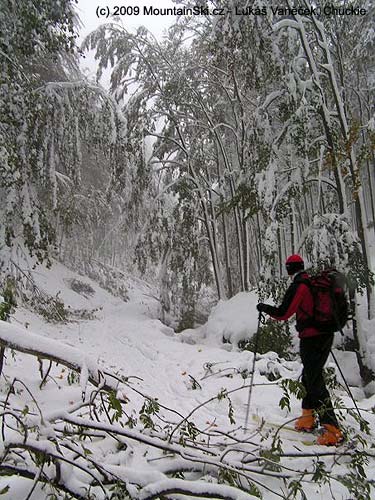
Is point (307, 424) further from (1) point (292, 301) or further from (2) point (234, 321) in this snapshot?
(2) point (234, 321)

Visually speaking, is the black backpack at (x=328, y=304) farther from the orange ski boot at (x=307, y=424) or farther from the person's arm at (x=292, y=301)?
the orange ski boot at (x=307, y=424)

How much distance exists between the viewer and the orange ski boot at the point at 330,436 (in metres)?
3.53

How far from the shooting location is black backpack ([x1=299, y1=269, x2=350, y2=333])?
3.88 m

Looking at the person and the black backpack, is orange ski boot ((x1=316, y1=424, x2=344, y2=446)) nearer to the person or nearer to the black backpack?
the person

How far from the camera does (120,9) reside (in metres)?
10.9

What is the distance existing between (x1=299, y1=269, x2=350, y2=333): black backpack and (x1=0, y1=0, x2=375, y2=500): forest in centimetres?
84

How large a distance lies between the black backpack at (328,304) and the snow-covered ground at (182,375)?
834mm

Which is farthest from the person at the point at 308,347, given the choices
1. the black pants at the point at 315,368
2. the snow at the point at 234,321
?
the snow at the point at 234,321

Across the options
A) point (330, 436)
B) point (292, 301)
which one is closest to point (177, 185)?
point (292, 301)

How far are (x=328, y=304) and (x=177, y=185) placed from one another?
1038 centimetres

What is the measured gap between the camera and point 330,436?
140 inches

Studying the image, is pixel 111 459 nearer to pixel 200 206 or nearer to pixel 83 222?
pixel 200 206

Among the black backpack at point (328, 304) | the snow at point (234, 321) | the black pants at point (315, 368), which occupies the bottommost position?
the snow at point (234, 321)

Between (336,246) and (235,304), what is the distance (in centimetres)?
528
